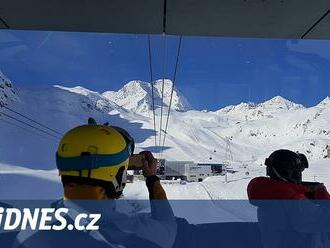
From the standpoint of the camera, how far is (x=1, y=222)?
1763 millimetres

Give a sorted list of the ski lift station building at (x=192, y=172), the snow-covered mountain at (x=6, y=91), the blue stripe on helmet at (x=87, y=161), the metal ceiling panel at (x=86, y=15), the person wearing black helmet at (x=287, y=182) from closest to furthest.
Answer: the blue stripe on helmet at (x=87, y=161) → the person wearing black helmet at (x=287, y=182) → the metal ceiling panel at (x=86, y=15) → the ski lift station building at (x=192, y=172) → the snow-covered mountain at (x=6, y=91)

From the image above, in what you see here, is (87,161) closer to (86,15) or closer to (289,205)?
(289,205)

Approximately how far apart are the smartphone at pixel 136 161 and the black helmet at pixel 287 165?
2.85ft

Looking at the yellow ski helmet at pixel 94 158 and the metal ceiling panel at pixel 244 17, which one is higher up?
the metal ceiling panel at pixel 244 17

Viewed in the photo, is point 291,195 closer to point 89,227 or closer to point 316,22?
point 89,227

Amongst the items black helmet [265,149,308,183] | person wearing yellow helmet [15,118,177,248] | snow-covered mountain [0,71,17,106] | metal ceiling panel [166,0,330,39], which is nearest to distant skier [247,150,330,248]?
black helmet [265,149,308,183]

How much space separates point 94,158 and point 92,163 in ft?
0.05

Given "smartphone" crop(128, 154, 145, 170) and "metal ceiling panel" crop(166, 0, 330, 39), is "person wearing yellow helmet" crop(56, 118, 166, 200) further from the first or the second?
"metal ceiling panel" crop(166, 0, 330, 39)

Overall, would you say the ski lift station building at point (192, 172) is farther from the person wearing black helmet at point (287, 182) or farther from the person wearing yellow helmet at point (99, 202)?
the person wearing yellow helmet at point (99, 202)

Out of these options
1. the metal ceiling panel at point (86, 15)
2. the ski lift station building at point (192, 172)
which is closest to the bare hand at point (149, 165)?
the metal ceiling panel at point (86, 15)

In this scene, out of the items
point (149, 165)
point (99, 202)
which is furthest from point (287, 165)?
point (99, 202)

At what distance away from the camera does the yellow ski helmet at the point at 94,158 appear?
133 centimetres

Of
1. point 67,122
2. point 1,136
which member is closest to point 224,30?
point 1,136

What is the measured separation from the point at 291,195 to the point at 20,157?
100567 millimetres
